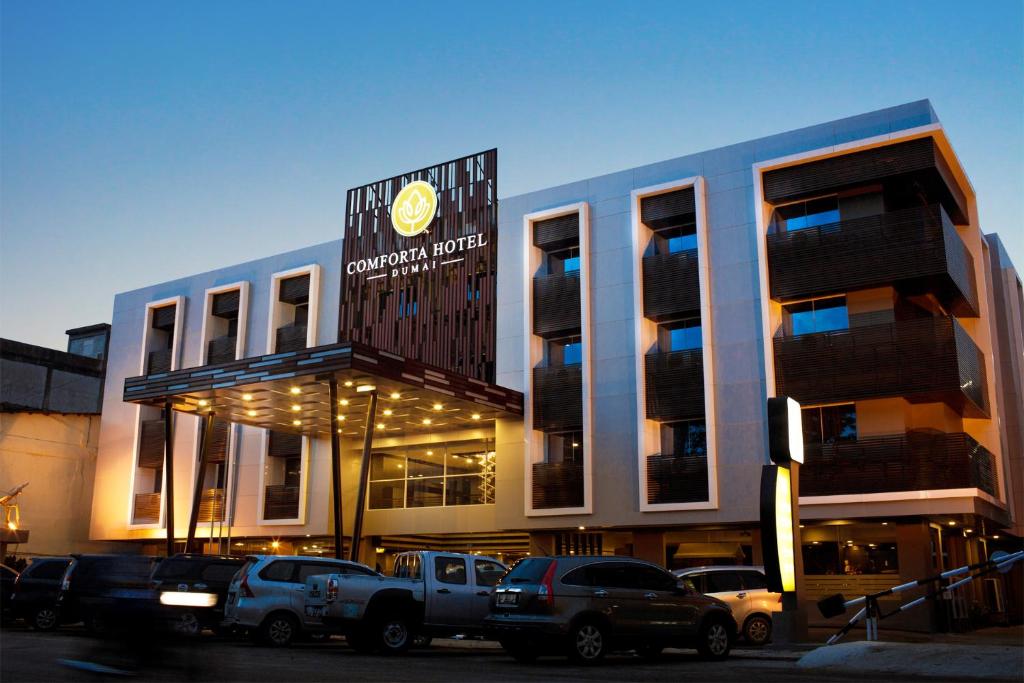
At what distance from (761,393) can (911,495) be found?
4.60 meters

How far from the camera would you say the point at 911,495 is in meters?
24.4

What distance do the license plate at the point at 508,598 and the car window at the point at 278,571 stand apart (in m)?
4.69

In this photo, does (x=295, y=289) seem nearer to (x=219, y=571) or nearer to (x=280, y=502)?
(x=280, y=502)

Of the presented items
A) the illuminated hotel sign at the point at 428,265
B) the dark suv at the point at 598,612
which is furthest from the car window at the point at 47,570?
the illuminated hotel sign at the point at 428,265

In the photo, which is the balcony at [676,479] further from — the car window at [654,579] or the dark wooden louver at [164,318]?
the dark wooden louver at [164,318]

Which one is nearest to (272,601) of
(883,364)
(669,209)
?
(883,364)

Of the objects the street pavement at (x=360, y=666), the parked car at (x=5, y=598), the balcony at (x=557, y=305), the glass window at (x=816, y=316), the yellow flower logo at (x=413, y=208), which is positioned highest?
the yellow flower logo at (x=413, y=208)

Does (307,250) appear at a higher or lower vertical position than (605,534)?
higher

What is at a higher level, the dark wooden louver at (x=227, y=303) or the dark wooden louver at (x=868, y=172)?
the dark wooden louver at (x=868, y=172)

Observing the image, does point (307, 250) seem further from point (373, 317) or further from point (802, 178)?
point (802, 178)

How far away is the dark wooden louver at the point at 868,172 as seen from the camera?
25734 millimetres

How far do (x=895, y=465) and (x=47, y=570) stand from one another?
800 inches


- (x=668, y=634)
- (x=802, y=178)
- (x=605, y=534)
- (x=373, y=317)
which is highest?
(x=802, y=178)

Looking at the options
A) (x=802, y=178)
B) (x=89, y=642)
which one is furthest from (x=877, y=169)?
(x=89, y=642)
